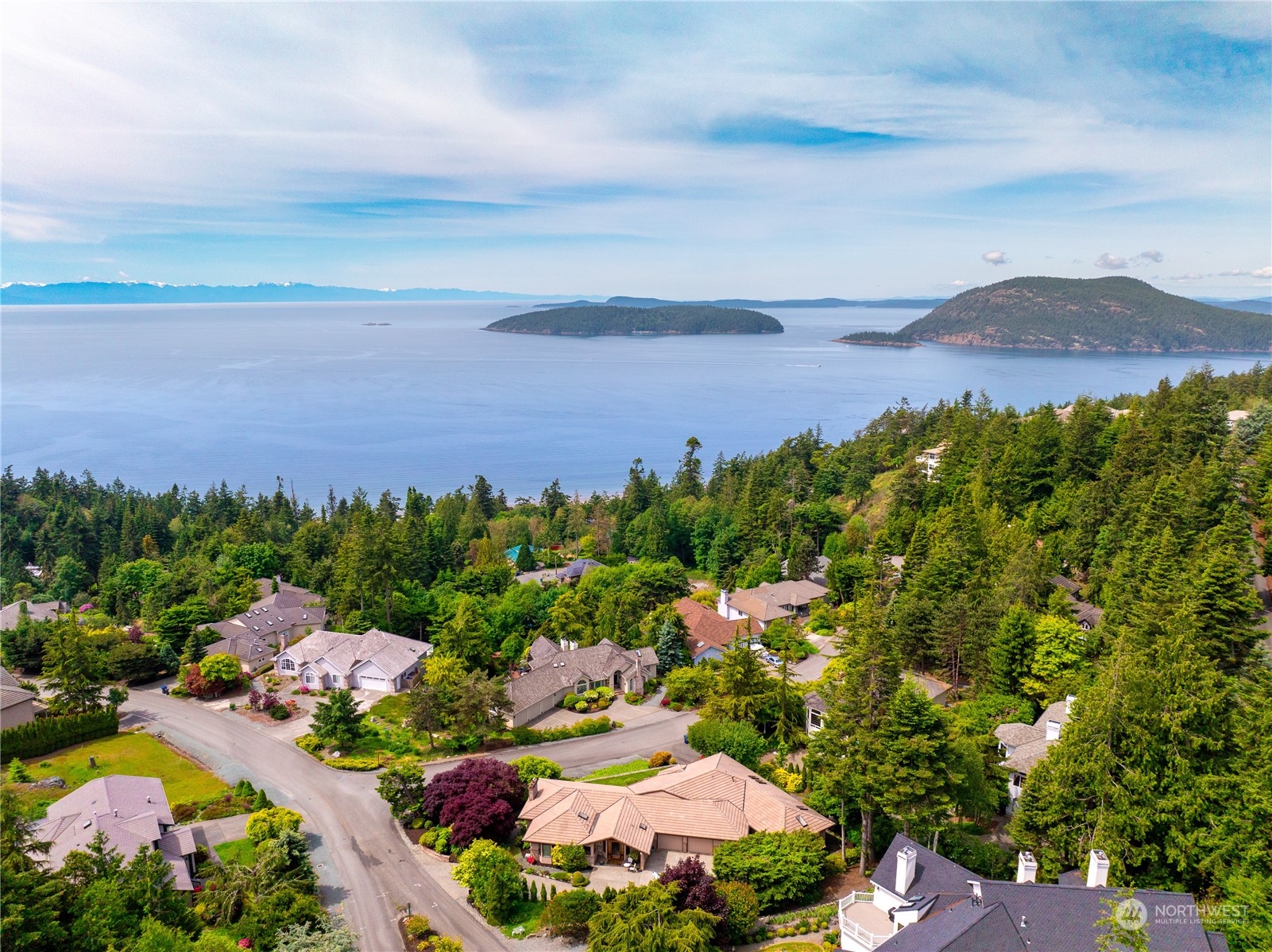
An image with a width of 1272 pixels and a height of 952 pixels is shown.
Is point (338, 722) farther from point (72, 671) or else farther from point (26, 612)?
point (26, 612)

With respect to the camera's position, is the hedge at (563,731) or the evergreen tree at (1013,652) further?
the hedge at (563,731)

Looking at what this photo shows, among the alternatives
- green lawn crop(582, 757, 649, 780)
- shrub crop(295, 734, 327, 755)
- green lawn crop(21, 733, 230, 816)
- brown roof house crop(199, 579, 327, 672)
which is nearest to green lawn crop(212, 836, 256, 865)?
green lawn crop(21, 733, 230, 816)

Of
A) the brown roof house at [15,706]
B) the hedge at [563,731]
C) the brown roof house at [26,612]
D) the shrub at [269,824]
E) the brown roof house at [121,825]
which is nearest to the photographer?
the brown roof house at [121,825]

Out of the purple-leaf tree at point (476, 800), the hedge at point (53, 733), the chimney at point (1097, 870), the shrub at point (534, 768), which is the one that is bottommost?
the hedge at point (53, 733)

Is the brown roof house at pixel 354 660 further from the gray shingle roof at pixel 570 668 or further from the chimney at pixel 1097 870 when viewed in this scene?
the chimney at pixel 1097 870

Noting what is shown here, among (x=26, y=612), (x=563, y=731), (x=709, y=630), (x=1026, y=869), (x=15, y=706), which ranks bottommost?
(x=26, y=612)

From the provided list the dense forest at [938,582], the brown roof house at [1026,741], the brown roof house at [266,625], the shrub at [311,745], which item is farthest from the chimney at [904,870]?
the brown roof house at [266,625]

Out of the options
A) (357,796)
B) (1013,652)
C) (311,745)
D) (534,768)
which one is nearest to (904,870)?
(534,768)
